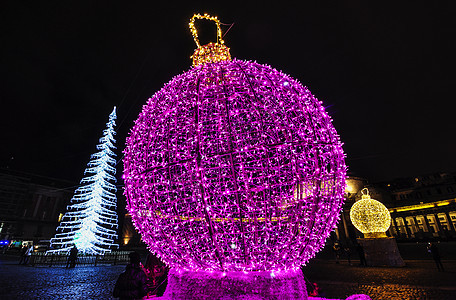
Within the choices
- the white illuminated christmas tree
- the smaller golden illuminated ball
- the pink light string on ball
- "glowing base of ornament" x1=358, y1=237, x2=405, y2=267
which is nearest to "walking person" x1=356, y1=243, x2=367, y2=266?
"glowing base of ornament" x1=358, y1=237, x2=405, y2=267

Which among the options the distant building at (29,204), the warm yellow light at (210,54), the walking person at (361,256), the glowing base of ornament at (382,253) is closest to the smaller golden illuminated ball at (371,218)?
the glowing base of ornament at (382,253)

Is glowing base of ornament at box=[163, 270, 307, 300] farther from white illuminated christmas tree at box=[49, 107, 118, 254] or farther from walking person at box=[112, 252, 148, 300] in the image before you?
white illuminated christmas tree at box=[49, 107, 118, 254]

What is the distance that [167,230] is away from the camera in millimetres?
3961

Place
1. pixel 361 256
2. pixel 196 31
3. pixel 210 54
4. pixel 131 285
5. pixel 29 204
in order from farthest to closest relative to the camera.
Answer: pixel 29 204, pixel 361 256, pixel 196 31, pixel 210 54, pixel 131 285

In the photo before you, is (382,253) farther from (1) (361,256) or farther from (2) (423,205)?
(2) (423,205)

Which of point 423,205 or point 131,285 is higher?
point 423,205

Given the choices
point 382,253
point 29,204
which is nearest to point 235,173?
point 382,253

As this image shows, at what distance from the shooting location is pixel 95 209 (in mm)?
18578

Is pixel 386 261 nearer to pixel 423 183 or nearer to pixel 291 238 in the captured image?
pixel 291 238

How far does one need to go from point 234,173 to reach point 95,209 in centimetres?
1904

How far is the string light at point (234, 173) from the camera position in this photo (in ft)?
12.1

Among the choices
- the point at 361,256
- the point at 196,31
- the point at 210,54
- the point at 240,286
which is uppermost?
the point at 196,31

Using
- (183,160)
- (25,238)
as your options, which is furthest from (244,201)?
(25,238)

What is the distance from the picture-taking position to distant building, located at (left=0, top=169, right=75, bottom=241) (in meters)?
44.5
